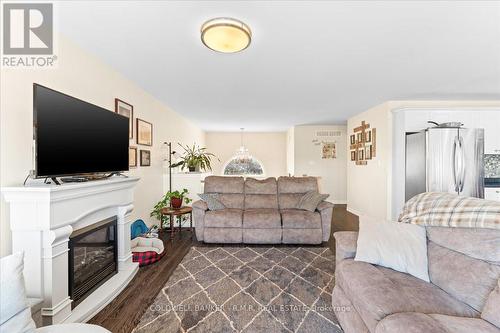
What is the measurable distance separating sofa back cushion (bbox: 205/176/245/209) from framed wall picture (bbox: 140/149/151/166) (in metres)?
1.04

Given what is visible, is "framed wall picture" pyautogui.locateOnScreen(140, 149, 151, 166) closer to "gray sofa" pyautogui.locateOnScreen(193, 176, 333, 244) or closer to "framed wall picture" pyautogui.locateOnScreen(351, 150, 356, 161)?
"gray sofa" pyautogui.locateOnScreen(193, 176, 333, 244)

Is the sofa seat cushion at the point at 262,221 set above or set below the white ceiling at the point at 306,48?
below

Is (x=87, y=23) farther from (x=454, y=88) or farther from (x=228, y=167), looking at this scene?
(x=228, y=167)

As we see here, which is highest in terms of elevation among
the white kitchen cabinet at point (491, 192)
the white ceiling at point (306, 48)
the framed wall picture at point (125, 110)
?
the white ceiling at point (306, 48)

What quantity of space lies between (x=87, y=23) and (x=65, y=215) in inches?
62.7

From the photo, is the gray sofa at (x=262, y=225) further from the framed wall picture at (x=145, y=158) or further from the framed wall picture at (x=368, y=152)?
the framed wall picture at (x=368, y=152)

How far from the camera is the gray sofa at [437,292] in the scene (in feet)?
3.47

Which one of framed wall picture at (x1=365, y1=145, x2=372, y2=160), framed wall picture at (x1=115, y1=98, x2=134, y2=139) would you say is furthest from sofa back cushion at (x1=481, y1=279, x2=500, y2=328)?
framed wall picture at (x1=365, y1=145, x2=372, y2=160)

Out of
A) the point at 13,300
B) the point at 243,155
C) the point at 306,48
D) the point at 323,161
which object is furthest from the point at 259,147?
the point at 13,300

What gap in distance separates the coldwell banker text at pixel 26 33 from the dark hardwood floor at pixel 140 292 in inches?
82.5

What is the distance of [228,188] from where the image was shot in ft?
12.9

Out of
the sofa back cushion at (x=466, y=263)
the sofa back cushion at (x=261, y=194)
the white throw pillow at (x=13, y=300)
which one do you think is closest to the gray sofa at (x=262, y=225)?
the sofa back cushion at (x=261, y=194)

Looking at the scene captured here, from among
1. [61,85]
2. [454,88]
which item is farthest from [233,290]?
[454,88]

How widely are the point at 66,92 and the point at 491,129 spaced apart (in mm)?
6453
